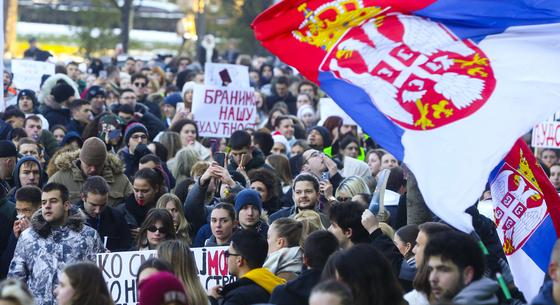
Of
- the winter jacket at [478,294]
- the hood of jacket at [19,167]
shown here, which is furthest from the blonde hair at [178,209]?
the winter jacket at [478,294]

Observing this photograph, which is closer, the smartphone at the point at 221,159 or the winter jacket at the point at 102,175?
the winter jacket at the point at 102,175

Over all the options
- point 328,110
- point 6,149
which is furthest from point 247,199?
point 328,110

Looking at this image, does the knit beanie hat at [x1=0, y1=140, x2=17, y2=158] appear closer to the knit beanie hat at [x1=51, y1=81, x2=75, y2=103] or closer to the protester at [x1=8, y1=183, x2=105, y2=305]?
the protester at [x1=8, y1=183, x2=105, y2=305]

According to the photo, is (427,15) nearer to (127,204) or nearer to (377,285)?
(377,285)

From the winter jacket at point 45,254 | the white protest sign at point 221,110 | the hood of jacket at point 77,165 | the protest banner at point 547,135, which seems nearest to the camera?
the winter jacket at point 45,254

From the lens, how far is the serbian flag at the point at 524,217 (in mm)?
10172

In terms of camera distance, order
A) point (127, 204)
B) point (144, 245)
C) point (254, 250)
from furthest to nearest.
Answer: point (127, 204) → point (144, 245) → point (254, 250)

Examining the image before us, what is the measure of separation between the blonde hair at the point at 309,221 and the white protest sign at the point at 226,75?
8.57 m

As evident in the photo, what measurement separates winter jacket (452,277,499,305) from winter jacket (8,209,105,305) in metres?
3.79

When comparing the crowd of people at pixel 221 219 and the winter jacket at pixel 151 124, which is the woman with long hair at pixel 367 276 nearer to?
the crowd of people at pixel 221 219

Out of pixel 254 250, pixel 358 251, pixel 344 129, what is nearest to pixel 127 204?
pixel 254 250

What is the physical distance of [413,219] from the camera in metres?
11.2

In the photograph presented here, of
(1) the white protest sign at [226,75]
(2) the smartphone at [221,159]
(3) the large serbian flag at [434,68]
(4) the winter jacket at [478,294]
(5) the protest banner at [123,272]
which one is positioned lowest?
(5) the protest banner at [123,272]

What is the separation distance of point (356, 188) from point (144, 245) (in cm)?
274
